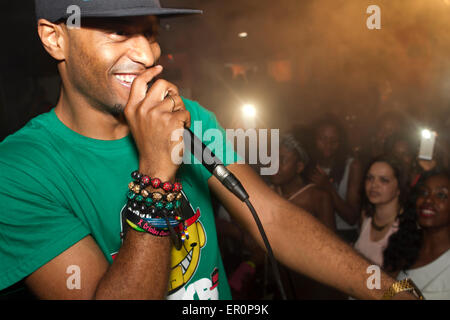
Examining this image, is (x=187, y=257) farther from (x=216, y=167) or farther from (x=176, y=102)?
(x=176, y=102)

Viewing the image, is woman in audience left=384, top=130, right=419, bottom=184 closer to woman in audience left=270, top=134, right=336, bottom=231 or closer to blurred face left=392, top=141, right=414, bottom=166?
blurred face left=392, top=141, right=414, bottom=166

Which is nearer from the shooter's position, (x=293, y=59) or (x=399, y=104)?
(x=399, y=104)

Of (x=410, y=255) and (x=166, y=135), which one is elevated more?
(x=166, y=135)

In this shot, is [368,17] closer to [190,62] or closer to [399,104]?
[399,104]

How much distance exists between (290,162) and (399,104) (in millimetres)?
3941

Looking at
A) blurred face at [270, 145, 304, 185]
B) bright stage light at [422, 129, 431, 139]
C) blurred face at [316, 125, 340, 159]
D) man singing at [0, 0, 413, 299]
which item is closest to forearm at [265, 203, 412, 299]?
A: man singing at [0, 0, 413, 299]

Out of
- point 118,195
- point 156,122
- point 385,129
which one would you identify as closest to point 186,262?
point 118,195

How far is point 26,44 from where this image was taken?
218 inches

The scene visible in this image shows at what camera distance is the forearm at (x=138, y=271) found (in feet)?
2.63

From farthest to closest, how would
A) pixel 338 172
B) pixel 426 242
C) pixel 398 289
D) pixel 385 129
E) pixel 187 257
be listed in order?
pixel 385 129 → pixel 338 172 → pixel 426 242 → pixel 187 257 → pixel 398 289

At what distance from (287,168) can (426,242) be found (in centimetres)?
148

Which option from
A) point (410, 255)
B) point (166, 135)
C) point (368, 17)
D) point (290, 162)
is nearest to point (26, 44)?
point (290, 162)

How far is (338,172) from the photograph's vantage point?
4.11m
